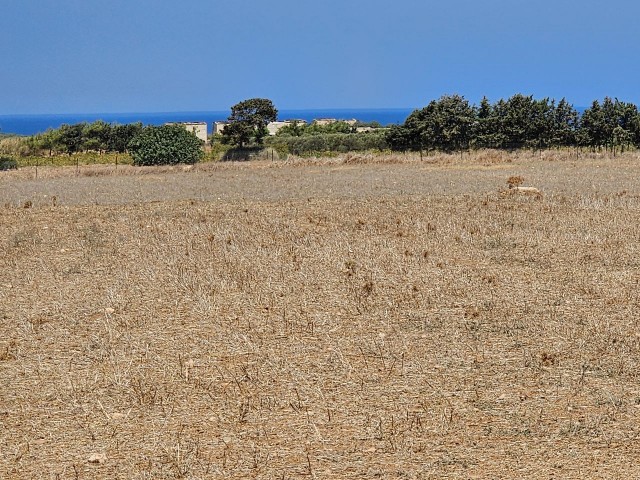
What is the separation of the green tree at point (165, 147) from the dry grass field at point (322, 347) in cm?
2367

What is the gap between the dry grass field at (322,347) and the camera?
4.59 metres

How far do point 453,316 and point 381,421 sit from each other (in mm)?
2885

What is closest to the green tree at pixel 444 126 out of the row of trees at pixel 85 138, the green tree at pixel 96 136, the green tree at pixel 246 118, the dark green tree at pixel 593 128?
the dark green tree at pixel 593 128

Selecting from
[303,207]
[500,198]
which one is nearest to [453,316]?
[303,207]

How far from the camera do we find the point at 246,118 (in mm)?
45469

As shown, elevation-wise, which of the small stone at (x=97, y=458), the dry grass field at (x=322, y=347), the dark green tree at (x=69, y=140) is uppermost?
the dark green tree at (x=69, y=140)

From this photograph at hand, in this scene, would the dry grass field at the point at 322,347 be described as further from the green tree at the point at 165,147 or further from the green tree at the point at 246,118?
the green tree at the point at 246,118

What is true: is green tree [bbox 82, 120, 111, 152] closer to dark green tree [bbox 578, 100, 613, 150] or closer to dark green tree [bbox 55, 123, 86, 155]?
dark green tree [bbox 55, 123, 86, 155]

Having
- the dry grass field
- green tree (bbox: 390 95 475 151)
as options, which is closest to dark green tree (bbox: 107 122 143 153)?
green tree (bbox: 390 95 475 151)

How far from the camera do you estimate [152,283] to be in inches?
364

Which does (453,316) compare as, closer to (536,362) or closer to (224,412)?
(536,362)

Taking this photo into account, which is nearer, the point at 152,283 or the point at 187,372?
the point at 187,372

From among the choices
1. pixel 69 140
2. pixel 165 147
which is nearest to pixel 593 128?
pixel 165 147

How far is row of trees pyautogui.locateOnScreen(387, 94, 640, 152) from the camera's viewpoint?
41.6m
